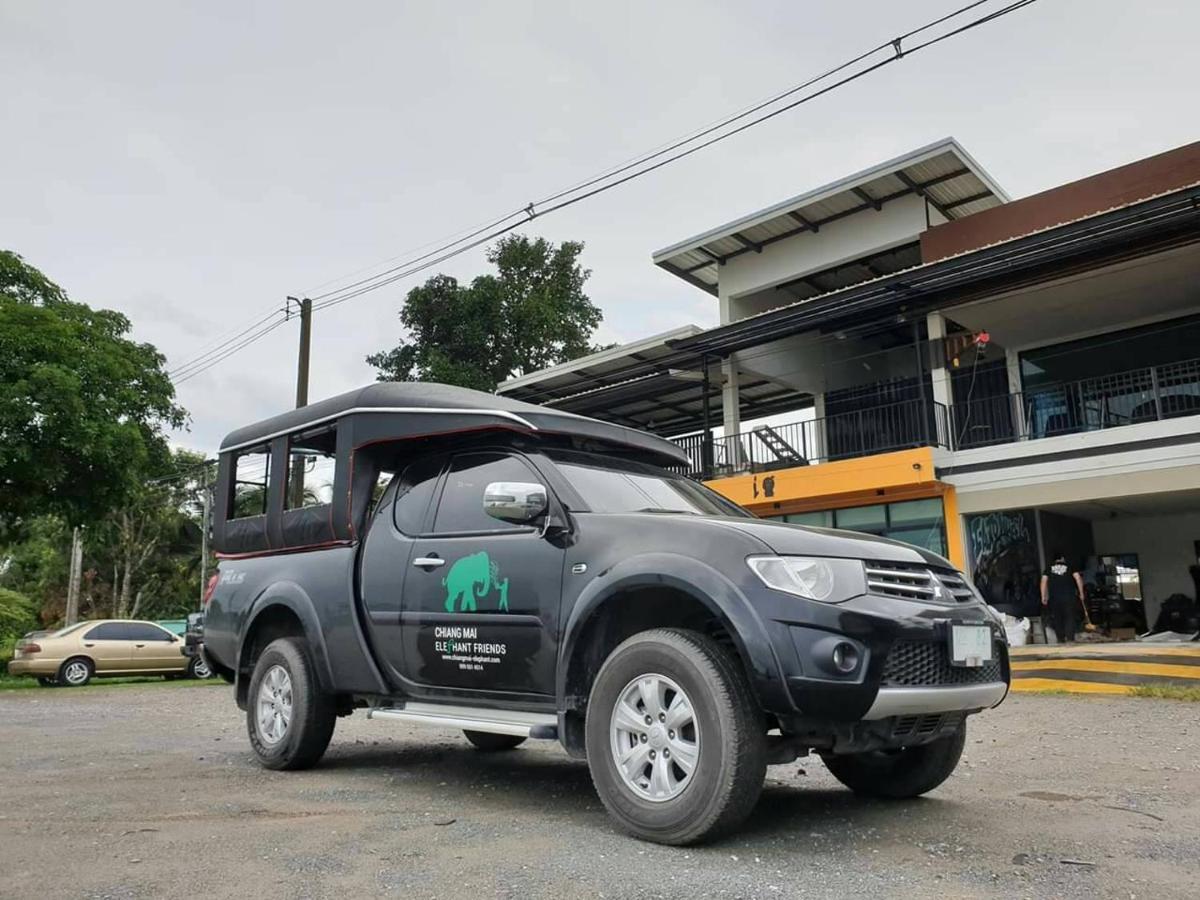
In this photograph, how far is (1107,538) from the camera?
61.2 feet

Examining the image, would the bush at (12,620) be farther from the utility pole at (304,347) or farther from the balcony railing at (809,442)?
the balcony railing at (809,442)

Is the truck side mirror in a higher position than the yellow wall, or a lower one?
lower

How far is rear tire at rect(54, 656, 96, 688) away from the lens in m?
18.6

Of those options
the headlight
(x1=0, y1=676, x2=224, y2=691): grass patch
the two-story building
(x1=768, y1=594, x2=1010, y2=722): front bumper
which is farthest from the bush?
(x1=768, y1=594, x2=1010, y2=722): front bumper

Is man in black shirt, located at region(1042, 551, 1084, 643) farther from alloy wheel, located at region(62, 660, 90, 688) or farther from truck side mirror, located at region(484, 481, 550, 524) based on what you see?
alloy wheel, located at region(62, 660, 90, 688)

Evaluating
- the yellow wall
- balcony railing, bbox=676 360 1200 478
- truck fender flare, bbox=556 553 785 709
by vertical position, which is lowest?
truck fender flare, bbox=556 553 785 709

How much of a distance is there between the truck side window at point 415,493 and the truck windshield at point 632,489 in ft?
2.79

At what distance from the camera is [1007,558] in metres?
16.6

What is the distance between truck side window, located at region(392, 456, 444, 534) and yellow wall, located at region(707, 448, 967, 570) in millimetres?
11908

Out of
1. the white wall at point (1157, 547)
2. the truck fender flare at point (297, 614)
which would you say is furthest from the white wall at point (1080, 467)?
the truck fender flare at point (297, 614)

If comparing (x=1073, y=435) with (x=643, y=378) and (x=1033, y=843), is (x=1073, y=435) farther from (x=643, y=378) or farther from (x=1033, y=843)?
(x=1033, y=843)

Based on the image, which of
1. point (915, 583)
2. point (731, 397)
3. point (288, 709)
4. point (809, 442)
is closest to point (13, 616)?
point (731, 397)

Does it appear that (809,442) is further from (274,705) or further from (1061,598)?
(274,705)

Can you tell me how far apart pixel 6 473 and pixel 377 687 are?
13.6m
